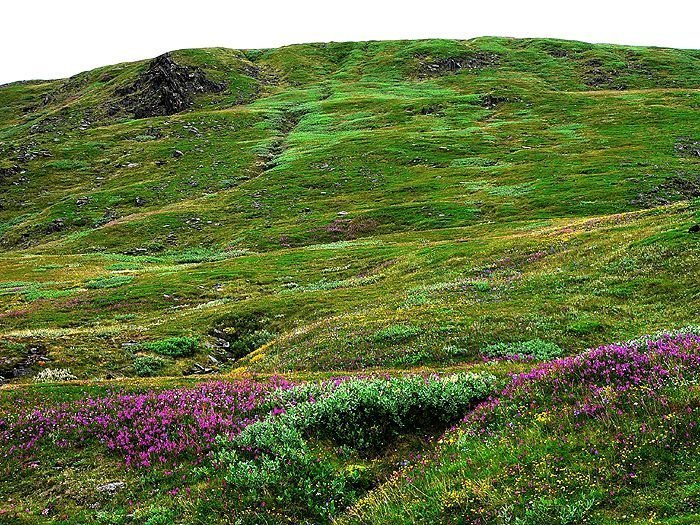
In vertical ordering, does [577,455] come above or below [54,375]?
above

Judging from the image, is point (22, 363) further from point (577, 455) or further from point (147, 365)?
point (577, 455)

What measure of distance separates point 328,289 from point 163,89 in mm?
151462

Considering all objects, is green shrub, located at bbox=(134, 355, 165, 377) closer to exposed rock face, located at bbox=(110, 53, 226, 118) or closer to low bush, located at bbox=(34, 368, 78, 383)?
low bush, located at bbox=(34, 368, 78, 383)

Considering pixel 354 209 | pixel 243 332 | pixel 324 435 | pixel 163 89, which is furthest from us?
pixel 163 89

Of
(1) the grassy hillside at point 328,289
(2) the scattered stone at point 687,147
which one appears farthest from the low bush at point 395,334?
(2) the scattered stone at point 687,147

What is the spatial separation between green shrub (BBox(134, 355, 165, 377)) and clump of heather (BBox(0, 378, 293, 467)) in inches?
464

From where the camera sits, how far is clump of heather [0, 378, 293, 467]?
36.2ft

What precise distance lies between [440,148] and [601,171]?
34896 mm

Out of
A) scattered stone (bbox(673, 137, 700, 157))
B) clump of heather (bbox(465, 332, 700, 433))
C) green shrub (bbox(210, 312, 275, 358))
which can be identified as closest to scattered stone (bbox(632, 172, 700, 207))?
scattered stone (bbox(673, 137, 700, 157))

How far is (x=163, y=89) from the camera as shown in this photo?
16688 cm

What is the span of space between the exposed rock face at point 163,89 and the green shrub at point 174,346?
15151 cm

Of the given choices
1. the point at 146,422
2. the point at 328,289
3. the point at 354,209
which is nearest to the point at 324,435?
the point at 146,422

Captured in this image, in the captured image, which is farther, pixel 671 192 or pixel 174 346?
pixel 671 192

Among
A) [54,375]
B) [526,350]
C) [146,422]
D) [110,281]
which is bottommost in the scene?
[110,281]
